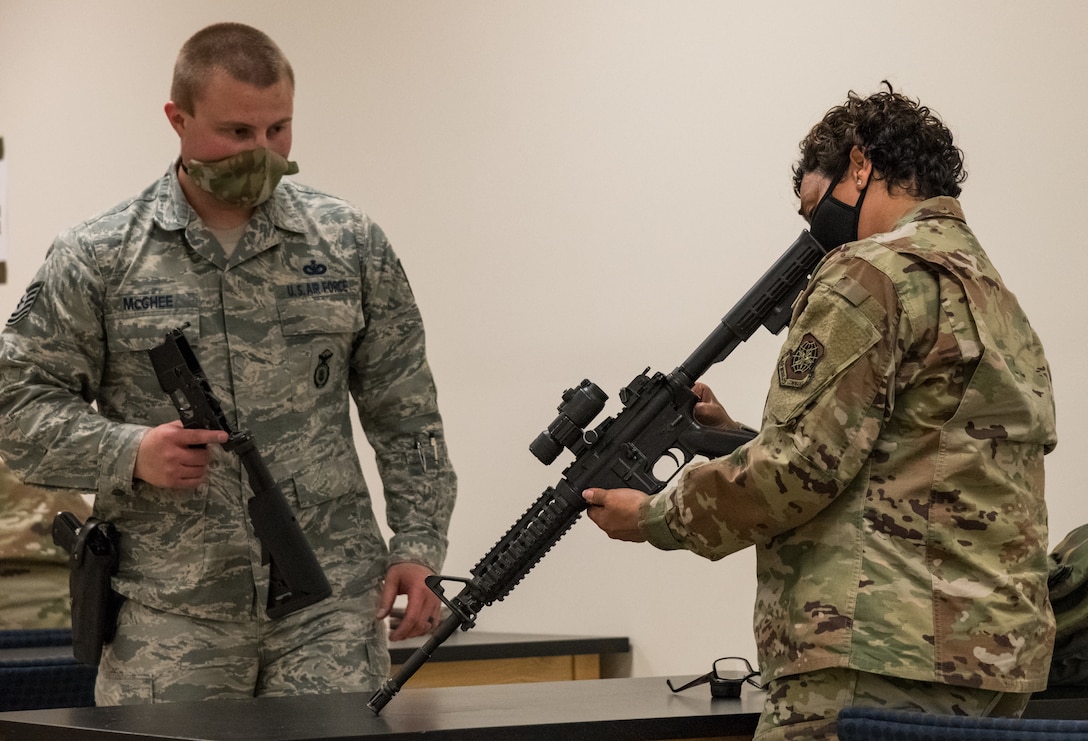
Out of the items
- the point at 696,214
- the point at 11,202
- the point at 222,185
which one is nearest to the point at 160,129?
the point at 11,202

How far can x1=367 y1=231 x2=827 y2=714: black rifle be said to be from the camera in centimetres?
211

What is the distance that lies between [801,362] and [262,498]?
0.94 meters

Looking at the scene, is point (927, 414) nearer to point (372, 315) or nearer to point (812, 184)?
point (812, 184)

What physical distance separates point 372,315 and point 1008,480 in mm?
1156

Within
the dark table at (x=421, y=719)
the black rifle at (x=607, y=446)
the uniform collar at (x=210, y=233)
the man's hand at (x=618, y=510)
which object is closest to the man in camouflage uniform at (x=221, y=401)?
the uniform collar at (x=210, y=233)

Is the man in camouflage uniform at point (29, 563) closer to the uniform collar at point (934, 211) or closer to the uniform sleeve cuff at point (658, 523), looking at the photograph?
the uniform sleeve cuff at point (658, 523)

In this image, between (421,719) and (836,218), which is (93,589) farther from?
(836,218)

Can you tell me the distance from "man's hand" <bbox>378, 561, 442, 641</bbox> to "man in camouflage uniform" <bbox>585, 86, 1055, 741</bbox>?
0.69 m

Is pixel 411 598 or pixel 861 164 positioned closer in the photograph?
pixel 861 164

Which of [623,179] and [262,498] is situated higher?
[623,179]

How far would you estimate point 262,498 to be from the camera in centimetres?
228

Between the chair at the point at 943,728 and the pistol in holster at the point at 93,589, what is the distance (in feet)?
3.99

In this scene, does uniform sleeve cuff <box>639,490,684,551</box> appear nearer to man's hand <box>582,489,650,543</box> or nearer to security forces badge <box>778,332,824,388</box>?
man's hand <box>582,489,650,543</box>

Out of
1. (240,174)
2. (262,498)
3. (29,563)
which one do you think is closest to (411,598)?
(262,498)
